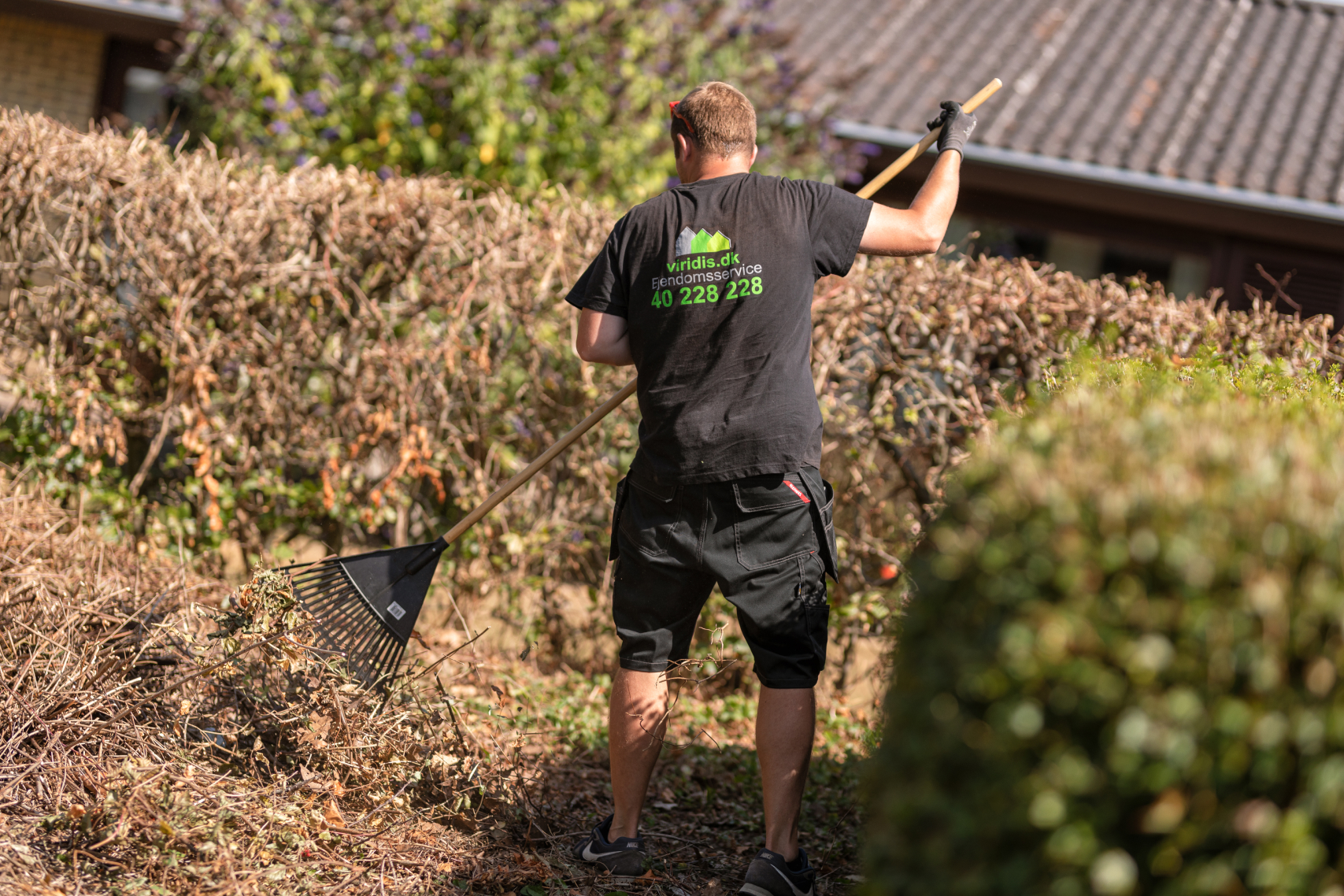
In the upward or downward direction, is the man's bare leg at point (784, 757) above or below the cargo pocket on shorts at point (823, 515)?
below

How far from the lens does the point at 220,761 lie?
10.3ft

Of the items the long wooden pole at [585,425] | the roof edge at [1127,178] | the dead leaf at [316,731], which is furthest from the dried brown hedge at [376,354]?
the roof edge at [1127,178]

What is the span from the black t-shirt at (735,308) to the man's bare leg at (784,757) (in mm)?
611

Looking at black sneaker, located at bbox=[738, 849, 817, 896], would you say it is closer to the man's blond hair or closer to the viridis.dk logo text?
the viridis.dk logo text

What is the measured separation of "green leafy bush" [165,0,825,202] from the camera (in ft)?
21.4

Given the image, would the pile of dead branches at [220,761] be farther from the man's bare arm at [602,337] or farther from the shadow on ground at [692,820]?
the man's bare arm at [602,337]

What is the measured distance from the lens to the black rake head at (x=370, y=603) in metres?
3.30

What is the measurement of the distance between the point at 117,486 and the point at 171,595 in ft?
3.69

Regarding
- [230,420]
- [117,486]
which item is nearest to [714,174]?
[230,420]

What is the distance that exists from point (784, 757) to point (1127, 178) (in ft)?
21.8

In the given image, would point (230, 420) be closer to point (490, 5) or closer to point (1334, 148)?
point (490, 5)

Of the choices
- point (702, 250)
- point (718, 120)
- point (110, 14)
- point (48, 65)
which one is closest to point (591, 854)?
point (702, 250)

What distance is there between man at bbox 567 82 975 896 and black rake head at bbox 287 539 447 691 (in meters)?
0.79

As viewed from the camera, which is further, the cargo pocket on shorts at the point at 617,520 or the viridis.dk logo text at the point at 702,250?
the cargo pocket on shorts at the point at 617,520
